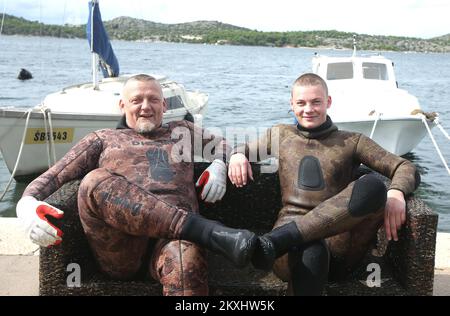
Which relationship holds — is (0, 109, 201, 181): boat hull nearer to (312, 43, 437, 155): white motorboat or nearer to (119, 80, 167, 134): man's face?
(312, 43, 437, 155): white motorboat

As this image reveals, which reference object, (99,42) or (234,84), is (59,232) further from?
(234,84)

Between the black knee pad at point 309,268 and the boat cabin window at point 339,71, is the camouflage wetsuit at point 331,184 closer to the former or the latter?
the black knee pad at point 309,268

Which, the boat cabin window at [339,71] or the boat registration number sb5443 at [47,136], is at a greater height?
the boat cabin window at [339,71]

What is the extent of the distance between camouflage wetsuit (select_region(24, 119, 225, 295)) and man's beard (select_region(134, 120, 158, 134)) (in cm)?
3

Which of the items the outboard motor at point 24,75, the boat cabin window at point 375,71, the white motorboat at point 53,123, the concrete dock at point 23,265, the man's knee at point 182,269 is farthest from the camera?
the outboard motor at point 24,75

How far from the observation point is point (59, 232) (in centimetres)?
268

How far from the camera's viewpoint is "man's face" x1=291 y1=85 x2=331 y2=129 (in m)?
3.18

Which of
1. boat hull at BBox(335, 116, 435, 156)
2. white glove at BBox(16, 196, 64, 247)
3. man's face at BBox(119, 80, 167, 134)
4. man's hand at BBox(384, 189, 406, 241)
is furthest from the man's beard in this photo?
boat hull at BBox(335, 116, 435, 156)

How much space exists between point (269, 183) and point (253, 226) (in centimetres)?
31

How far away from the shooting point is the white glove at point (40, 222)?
8.60 feet

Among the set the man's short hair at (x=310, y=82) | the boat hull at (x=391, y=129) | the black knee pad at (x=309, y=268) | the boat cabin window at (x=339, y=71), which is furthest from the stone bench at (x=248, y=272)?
the boat cabin window at (x=339, y=71)

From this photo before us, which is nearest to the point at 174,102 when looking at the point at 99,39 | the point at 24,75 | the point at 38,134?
the point at 99,39

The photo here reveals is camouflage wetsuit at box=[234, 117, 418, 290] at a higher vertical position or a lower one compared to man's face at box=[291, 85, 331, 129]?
lower

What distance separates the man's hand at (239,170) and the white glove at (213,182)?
0.05 metres
